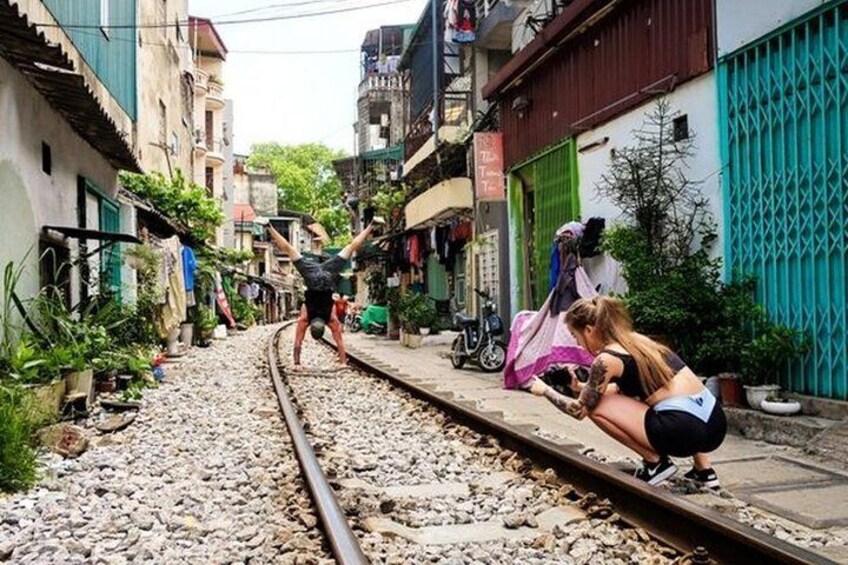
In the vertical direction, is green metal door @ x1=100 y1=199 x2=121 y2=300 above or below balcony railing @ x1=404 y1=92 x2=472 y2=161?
below

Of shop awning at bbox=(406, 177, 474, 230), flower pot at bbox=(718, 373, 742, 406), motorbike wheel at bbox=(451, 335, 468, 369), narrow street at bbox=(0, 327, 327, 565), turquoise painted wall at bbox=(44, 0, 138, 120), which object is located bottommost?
narrow street at bbox=(0, 327, 327, 565)

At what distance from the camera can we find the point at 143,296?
42.4ft

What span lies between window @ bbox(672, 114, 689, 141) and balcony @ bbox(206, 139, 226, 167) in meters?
34.0

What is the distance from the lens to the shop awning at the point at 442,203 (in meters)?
18.2

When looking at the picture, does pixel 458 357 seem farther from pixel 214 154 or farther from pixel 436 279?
pixel 214 154

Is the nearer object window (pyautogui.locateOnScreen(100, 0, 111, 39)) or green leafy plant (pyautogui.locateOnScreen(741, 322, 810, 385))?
green leafy plant (pyautogui.locateOnScreen(741, 322, 810, 385))

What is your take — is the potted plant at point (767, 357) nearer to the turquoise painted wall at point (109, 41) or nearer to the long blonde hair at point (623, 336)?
the long blonde hair at point (623, 336)

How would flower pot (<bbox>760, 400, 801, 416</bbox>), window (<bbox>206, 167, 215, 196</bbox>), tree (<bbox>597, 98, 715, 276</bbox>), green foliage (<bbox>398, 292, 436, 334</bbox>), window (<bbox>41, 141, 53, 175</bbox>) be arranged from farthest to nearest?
window (<bbox>206, 167, 215, 196</bbox>) < green foliage (<bbox>398, 292, 436, 334</bbox>) < window (<bbox>41, 141, 53, 175</bbox>) < tree (<bbox>597, 98, 715, 276</bbox>) < flower pot (<bbox>760, 400, 801, 416</bbox>)

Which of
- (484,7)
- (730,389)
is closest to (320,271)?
(730,389)

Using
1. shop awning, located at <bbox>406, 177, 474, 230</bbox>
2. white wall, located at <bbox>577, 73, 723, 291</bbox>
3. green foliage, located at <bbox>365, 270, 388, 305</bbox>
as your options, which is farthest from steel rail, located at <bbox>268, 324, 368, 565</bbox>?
green foliage, located at <bbox>365, 270, 388, 305</bbox>

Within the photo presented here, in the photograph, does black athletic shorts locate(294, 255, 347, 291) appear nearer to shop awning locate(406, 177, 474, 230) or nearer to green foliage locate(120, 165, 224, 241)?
shop awning locate(406, 177, 474, 230)

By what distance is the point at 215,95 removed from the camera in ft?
133

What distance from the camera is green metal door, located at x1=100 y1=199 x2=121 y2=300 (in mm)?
12906

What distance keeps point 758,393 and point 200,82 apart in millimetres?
36113
